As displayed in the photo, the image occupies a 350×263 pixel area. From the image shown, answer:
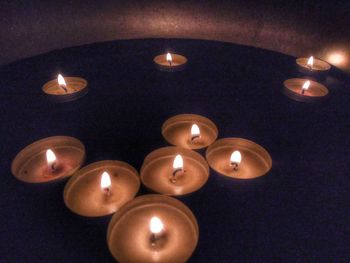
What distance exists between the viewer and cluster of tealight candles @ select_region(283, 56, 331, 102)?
1692 millimetres

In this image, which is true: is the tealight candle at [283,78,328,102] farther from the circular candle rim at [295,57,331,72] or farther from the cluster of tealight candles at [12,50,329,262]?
the cluster of tealight candles at [12,50,329,262]

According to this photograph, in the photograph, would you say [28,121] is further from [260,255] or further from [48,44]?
[260,255]

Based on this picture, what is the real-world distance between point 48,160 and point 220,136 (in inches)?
32.8

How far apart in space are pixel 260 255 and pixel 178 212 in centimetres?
32

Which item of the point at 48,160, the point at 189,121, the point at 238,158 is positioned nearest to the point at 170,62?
the point at 189,121

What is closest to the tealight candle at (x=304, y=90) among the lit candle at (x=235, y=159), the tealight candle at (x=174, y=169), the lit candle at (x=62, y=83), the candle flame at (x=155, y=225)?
the lit candle at (x=235, y=159)

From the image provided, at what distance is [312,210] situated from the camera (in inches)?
44.3

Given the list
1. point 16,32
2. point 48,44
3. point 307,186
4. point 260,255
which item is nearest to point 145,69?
point 48,44

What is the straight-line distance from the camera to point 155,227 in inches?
37.4

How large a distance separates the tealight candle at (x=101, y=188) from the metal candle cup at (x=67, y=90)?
64 cm

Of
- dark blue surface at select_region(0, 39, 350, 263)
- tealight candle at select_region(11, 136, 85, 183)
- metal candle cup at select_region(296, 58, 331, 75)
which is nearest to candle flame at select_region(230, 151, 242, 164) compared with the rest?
dark blue surface at select_region(0, 39, 350, 263)

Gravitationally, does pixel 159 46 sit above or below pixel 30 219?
above

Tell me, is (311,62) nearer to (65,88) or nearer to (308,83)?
(308,83)

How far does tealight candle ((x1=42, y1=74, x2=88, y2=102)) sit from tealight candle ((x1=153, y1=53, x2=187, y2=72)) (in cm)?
54
